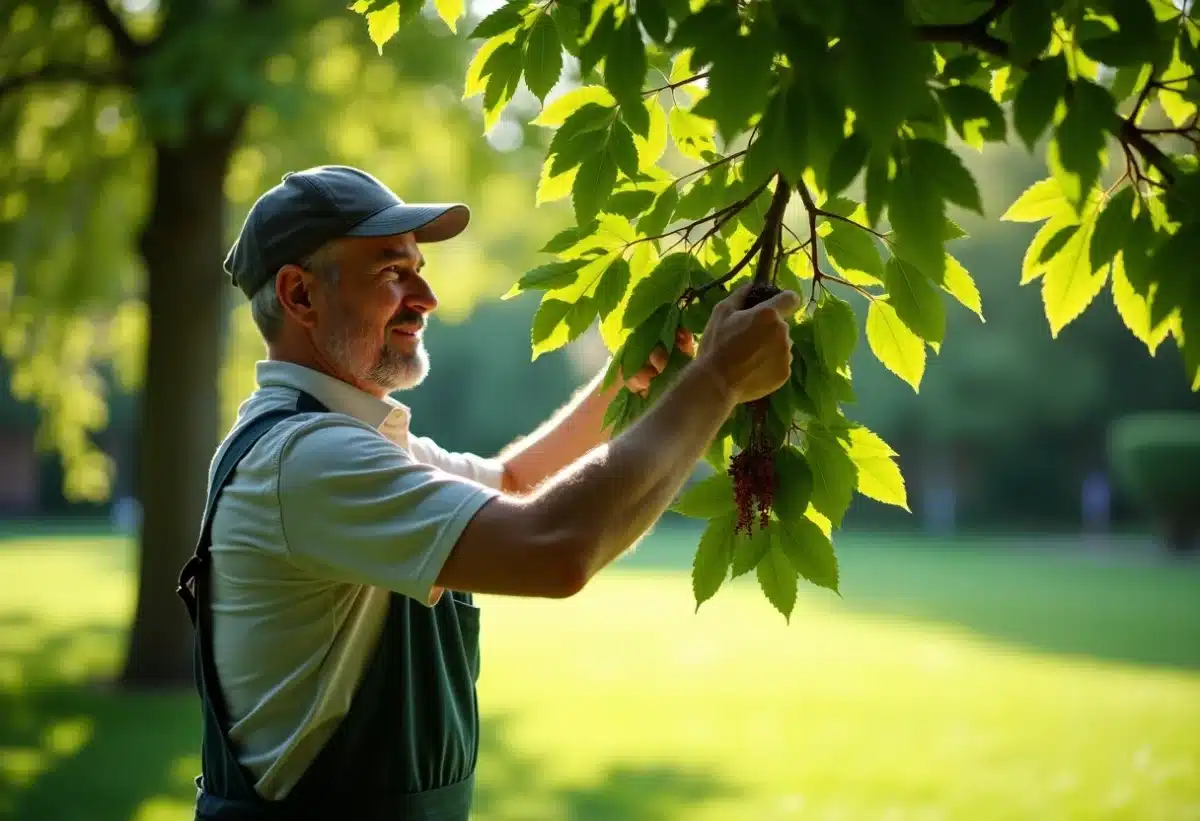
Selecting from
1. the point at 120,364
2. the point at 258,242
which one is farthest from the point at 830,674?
the point at 258,242

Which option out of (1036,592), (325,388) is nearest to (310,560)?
(325,388)

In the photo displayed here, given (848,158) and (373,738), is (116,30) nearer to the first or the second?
(373,738)

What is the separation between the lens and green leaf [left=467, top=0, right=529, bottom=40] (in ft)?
7.41

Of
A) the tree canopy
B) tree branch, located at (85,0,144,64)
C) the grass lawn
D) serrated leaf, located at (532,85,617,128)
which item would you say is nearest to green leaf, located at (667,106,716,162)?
the tree canopy

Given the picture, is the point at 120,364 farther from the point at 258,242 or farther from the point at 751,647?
the point at 258,242

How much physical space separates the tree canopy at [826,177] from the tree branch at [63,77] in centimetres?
857

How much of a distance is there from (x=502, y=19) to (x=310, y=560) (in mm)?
968

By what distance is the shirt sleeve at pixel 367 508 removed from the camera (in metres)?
2.04

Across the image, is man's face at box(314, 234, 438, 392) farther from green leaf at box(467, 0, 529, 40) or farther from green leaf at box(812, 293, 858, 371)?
green leaf at box(812, 293, 858, 371)

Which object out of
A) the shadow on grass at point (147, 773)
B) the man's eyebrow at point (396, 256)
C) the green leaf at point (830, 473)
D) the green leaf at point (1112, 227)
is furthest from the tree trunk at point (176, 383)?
the green leaf at point (1112, 227)

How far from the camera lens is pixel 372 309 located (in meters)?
2.60

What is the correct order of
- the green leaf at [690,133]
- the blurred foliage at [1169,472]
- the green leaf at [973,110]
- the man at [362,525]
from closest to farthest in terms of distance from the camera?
1. the green leaf at [973,110]
2. the man at [362,525]
3. the green leaf at [690,133]
4. the blurred foliage at [1169,472]

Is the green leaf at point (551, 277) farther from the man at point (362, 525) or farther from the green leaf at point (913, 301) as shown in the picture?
the green leaf at point (913, 301)

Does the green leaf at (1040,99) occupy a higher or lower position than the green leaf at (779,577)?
higher
